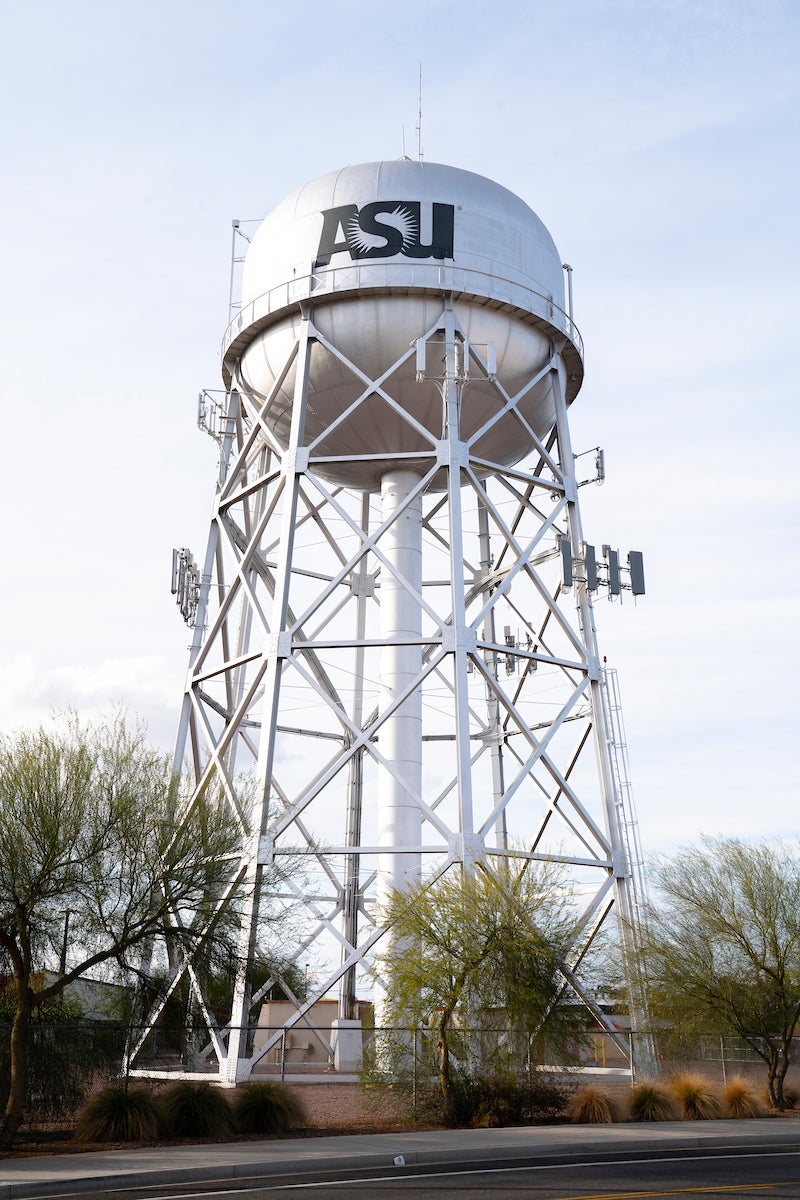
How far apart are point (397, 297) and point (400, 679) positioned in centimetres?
763

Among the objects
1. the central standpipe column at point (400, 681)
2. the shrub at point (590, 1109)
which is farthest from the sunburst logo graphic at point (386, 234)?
the shrub at point (590, 1109)

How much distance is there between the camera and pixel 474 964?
18938 mm

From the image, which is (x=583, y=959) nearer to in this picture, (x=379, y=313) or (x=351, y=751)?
(x=351, y=751)

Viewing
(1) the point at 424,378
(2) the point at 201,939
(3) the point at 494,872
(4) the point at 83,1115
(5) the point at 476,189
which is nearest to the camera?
(4) the point at 83,1115

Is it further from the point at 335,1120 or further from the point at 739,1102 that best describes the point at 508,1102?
the point at 739,1102

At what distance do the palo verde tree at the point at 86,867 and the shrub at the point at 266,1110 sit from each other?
241cm

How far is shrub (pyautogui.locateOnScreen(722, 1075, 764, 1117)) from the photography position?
68.6 feet

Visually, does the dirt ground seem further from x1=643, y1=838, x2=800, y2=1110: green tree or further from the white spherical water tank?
the white spherical water tank

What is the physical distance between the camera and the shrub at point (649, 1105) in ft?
64.3

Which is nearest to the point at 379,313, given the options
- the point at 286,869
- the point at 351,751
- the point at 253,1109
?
the point at 351,751

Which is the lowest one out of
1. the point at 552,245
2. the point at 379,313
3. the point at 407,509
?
the point at 407,509

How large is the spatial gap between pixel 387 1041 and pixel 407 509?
437 inches

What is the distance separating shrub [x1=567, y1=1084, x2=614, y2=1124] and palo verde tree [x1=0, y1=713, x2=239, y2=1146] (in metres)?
6.62

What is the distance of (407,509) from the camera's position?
25938 mm
